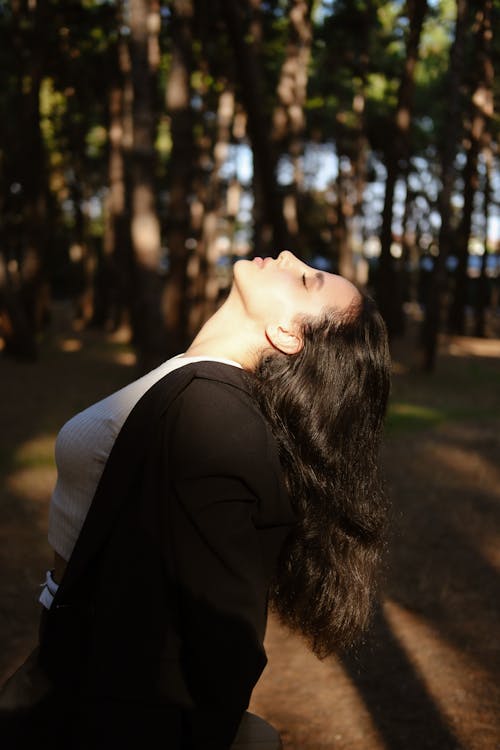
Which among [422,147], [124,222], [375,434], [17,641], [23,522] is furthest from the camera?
[422,147]

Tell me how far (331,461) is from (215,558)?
1.27ft

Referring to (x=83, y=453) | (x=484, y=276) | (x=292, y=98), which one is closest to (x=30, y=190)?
(x=292, y=98)

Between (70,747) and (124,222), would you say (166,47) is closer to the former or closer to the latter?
(124,222)

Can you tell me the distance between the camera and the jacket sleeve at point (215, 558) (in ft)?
5.30

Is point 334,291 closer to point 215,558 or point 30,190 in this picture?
point 215,558

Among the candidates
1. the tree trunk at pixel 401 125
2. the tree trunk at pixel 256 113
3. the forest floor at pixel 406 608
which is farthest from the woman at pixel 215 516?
the tree trunk at pixel 401 125

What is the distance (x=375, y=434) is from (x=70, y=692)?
32.7 inches

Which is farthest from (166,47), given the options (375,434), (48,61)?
(375,434)

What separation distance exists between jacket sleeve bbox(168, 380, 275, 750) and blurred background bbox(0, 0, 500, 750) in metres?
0.96

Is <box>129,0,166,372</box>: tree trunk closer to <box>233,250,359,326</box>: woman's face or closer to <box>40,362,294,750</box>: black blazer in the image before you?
<box>233,250,359,326</box>: woman's face

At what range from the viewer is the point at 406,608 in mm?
5875

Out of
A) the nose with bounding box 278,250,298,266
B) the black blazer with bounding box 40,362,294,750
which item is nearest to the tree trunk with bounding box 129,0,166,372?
the nose with bounding box 278,250,298,266

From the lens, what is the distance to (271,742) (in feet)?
6.68

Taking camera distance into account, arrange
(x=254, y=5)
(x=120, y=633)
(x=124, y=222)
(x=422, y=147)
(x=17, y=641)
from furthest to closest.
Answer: (x=422, y=147)
(x=124, y=222)
(x=254, y=5)
(x=17, y=641)
(x=120, y=633)
